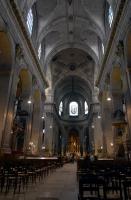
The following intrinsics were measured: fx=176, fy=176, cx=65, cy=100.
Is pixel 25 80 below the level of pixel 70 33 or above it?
below

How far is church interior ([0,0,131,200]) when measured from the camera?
5691 mm

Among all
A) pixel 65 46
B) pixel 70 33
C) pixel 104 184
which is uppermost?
pixel 70 33

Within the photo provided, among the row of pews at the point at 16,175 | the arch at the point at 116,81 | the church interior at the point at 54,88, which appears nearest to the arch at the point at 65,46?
the church interior at the point at 54,88

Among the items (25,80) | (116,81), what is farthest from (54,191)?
(25,80)

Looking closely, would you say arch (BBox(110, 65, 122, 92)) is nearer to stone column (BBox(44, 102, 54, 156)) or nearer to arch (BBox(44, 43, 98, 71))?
arch (BBox(44, 43, 98, 71))

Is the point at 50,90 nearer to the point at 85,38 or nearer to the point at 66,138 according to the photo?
the point at 85,38

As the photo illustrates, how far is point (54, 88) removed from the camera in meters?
30.3

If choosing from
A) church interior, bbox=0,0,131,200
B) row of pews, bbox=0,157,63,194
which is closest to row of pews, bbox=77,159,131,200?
church interior, bbox=0,0,131,200

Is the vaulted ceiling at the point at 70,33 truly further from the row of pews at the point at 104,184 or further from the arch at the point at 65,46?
the row of pews at the point at 104,184

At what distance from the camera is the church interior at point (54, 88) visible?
5691mm

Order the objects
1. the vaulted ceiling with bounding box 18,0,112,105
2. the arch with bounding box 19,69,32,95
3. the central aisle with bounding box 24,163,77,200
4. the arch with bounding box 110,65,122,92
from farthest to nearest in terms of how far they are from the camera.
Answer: the vaulted ceiling with bounding box 18,0,112,105 < the arch with bounding box 19,69,32,95 < the arch with bounding box 110,65,122,92 < the central aisle with bounding box 24,163,77,200

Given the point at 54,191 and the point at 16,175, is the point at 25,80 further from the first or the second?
the point at 54,191

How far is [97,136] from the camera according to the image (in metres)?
26.9

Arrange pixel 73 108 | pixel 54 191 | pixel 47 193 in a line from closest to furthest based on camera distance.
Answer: pixel 47 193 < pixel 54 191 < pixel 73 108
